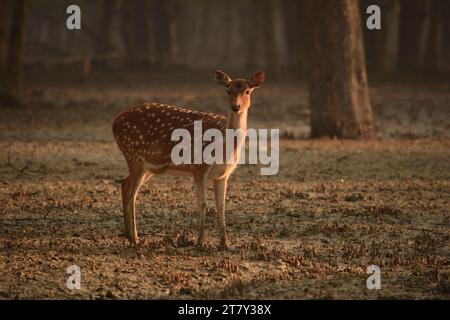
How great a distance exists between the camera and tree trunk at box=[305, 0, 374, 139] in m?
19.7

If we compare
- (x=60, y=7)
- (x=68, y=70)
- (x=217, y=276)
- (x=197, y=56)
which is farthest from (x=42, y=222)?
(x=197, y=56)

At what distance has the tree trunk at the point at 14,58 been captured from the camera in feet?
83.5

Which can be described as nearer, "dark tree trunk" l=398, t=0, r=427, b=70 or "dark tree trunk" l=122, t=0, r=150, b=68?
"dark tree trunk" l=398, t=0, r=427, b=70

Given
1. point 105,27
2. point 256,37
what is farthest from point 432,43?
point 105,27

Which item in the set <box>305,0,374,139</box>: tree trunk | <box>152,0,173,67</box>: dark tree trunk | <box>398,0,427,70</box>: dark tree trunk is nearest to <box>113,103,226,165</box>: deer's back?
<box>305,0,374,139</box>: tree trunk

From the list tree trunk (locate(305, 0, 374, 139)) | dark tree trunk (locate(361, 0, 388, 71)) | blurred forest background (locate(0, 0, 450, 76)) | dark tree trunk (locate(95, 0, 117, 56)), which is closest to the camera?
tree trunk (locate(305, 0, 374, 139))

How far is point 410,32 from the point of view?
133 feet

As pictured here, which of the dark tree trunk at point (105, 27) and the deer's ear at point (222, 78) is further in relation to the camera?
the dark tree trunk at point (105, 27)

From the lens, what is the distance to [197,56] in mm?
70875

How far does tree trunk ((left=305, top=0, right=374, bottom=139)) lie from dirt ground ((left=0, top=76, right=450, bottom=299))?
0.59 meters

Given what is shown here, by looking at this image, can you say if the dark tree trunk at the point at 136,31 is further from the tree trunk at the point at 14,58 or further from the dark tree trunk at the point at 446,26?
the tree trunk at the point at 14,58

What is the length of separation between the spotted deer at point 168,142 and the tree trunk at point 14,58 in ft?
49.7

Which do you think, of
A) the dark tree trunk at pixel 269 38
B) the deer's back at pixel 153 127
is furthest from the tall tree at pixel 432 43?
the deer's back at pixel 153 127

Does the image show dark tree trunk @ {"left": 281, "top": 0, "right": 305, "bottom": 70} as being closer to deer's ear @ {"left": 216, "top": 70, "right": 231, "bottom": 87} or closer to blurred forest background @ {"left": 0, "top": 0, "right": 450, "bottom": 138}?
blurred forest background @ {"left": 0, "top": 0, "right": 450, "bottom": 138}
